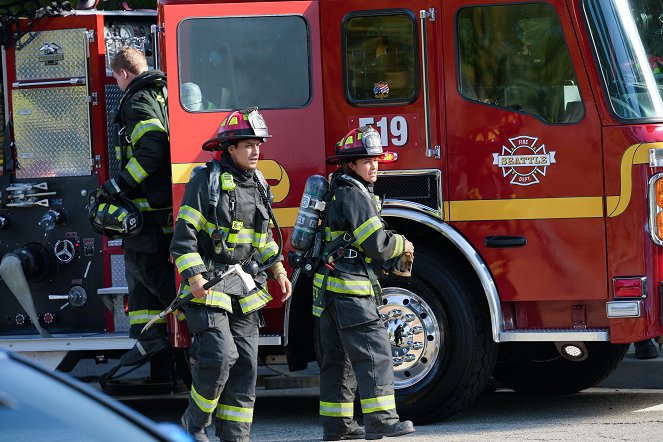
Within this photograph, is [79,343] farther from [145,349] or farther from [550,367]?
[550,367]

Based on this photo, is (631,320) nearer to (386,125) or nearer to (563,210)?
(563,210)

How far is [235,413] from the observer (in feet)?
20.6

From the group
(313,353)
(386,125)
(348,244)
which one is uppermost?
(386,125)

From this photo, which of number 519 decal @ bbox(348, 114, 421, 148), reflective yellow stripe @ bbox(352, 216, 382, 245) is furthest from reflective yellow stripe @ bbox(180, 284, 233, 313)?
number 519 decal @ bbox(348, 114, 421, 148)

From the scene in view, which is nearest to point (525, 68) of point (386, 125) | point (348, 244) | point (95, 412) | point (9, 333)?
point (386, 125)

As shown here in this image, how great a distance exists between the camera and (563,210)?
6.76 metres

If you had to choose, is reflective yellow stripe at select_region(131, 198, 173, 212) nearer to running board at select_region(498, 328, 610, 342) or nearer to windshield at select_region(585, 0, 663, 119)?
running board at select_region(498, 328, 610, 342)

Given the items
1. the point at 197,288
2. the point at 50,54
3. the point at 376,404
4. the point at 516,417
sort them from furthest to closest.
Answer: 1. the point at 50,54
2. the point at 516,417
3. the point at 376,404
4. the point at 197,288

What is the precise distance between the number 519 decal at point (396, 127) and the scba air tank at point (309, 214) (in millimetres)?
586

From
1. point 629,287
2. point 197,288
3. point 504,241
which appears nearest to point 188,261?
point 197,288

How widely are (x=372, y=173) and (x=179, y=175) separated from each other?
3.92 feet

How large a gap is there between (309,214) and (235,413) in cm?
111

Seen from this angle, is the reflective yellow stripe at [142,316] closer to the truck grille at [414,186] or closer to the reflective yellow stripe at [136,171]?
the reflective yellow stripe at [136,171]

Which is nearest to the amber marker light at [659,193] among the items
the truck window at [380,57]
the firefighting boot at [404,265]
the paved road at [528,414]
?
the paved road at [528,414]
